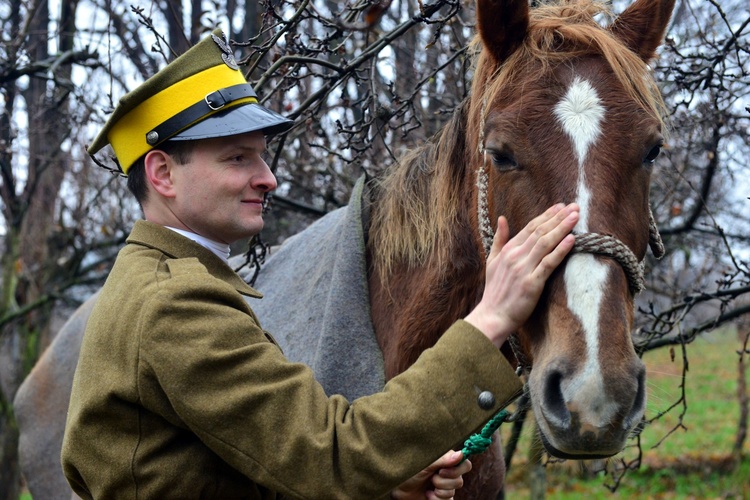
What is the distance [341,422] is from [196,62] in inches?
41.1

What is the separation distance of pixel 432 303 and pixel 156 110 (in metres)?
1.12

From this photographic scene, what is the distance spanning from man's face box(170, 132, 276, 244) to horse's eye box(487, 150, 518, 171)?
66 cm

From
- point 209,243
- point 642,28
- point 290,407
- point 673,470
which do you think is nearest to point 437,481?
point 290,407

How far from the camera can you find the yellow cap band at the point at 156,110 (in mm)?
1946

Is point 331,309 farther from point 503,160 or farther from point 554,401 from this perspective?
point 554,401

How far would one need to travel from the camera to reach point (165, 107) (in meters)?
1.95

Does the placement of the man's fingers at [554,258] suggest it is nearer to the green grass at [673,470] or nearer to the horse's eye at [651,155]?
the horse's eye at [651,155]

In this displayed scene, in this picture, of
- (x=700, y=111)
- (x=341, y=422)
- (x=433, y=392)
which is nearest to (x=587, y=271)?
(x=433, y=392)

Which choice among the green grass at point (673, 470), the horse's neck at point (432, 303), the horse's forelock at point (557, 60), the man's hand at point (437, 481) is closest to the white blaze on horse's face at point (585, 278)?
the horse's forelock at point (557, 60)

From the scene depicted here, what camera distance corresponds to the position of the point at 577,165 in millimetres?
1972

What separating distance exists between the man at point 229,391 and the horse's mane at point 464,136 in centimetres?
57

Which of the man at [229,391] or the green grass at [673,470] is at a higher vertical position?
the man at [229,391]

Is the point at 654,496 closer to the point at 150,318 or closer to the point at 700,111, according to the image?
the point at 700,111

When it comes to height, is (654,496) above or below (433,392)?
below
